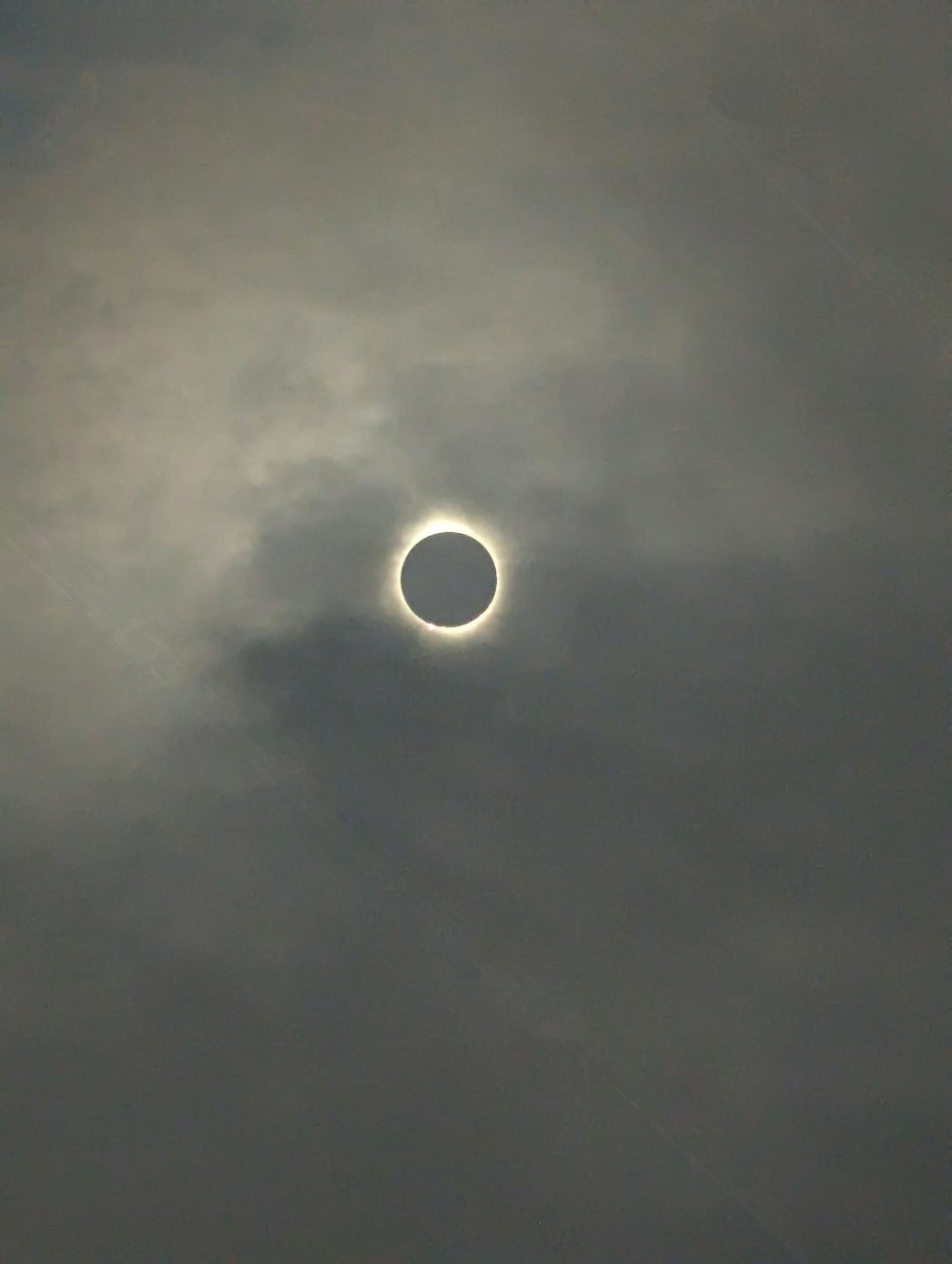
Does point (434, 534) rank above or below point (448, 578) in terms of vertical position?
above

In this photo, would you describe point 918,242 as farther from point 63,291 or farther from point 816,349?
point 63,291

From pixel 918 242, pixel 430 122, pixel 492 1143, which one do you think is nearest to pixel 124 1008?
pixel 492 1143

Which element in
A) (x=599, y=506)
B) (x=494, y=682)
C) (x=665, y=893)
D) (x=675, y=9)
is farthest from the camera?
(x=665, y=893)
